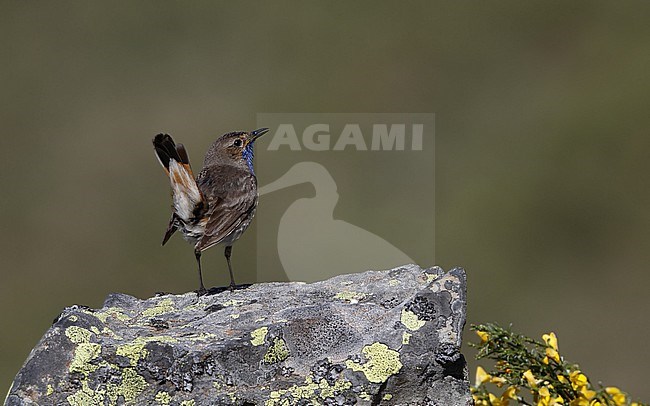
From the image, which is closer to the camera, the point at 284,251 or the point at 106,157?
the point at 284,251

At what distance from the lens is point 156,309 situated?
215 inches

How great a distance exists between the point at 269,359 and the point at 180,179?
7.35ft

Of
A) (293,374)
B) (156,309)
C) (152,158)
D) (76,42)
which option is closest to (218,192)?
(156,309)

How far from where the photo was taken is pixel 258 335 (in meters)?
4.69

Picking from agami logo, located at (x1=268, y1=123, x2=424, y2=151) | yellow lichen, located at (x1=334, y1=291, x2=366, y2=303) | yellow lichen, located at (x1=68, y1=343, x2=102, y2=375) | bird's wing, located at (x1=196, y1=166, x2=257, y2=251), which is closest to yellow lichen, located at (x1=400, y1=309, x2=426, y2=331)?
yellow lichen, located at (x1=334, y1=291, x2=366, y2=303)

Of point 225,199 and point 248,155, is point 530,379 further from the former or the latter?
point 248,155

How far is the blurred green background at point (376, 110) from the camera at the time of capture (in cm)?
1608

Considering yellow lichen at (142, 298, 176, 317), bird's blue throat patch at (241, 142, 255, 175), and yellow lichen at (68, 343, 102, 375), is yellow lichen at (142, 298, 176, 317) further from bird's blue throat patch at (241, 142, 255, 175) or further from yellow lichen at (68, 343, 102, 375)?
bird's blue throat patch at (241, 142, 255, 175)

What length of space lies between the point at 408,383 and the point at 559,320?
36.3 ft

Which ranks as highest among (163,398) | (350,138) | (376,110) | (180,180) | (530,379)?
(376,110)

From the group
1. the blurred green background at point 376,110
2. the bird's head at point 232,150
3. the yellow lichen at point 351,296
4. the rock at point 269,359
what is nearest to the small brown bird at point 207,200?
the bird's head at point 232,150

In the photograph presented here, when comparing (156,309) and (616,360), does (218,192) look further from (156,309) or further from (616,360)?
(616,360)

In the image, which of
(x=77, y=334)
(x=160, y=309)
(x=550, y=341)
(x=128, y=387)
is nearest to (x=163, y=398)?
(x=128, y=387)

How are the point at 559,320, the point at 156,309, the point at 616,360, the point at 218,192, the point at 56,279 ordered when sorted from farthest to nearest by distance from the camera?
the point at 56,279
the point at 559,320
the point at 616,360
the point at 218,192
the point at 156,309
